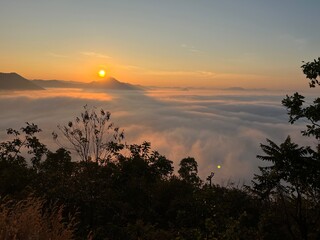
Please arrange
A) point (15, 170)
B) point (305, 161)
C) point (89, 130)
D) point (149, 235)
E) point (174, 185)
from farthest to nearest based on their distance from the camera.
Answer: point (89, 130) < point (174, 185) < point (15, 170) < point (305, 161) < point (149, 235)

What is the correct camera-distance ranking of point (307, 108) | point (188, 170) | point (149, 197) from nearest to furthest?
point (307, 108) < point (149, 197) < point (188, 170)

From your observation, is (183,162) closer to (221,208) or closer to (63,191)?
(63,191)

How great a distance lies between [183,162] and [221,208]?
2501 cm

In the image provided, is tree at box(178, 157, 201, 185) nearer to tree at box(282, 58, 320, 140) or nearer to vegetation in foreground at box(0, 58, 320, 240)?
vegetation in foreground at box(0, 58, 320, 240)

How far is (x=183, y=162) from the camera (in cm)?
3466

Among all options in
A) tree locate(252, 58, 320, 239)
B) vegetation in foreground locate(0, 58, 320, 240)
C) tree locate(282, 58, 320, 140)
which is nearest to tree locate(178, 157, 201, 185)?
vegetation in foreground locate(0, 58, 320, 240)

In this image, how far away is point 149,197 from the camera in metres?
21.8

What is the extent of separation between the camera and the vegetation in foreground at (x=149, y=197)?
8344mm

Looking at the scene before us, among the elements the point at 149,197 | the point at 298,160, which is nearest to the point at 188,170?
the point at 149,197

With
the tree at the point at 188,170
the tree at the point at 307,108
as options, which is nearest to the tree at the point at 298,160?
the tree at the point at 307,108

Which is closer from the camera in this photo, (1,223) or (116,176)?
(1,223)

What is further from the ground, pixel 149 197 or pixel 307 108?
pixel 307 108

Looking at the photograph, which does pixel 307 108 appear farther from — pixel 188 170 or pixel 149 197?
pixel 188 170

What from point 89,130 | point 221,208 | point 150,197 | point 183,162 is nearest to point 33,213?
point 221,208
